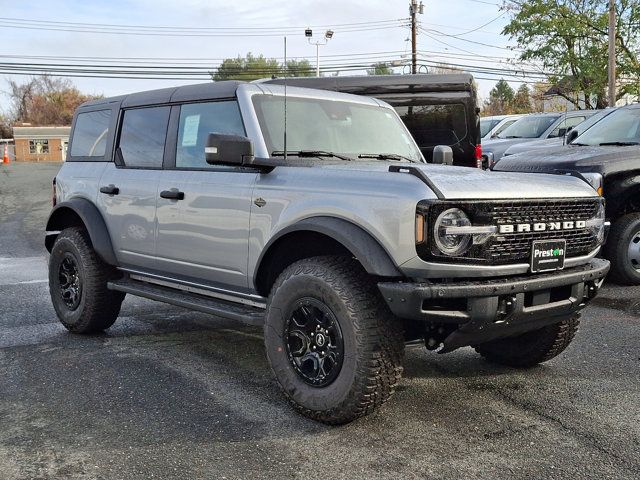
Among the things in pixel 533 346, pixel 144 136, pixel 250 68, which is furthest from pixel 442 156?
pixel 250 68

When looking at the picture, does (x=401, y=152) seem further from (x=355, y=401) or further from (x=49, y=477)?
(x=49, y=477)

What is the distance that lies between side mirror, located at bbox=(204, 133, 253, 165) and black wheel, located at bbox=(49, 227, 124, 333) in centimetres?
203

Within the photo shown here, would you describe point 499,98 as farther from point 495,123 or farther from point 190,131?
point 190,131

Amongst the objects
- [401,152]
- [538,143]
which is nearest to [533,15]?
[538,143]

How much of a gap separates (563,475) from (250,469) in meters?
1.43

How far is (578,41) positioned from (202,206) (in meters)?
29.6

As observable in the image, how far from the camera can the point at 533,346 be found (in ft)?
15.1

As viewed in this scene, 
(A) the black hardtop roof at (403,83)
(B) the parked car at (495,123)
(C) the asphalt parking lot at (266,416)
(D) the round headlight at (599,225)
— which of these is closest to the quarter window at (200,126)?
(C) the asphalt parking lot at (266,416)

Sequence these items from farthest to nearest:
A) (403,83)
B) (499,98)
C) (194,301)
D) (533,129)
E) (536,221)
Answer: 1. (499,98)
2. (533,129)
3. (403,83)
4. (194,301)
5. (536,221)

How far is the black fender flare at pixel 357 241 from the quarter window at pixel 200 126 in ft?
3.57

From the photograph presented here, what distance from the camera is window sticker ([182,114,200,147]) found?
4965 mm

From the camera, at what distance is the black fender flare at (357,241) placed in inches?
138

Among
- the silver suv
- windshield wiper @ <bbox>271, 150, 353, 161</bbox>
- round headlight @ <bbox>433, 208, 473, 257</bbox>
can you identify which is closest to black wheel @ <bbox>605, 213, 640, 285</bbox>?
the silver suv

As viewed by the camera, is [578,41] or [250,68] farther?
[250,68]
